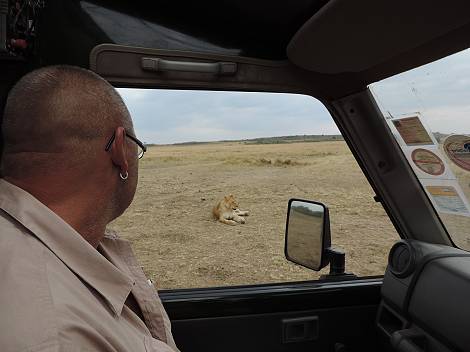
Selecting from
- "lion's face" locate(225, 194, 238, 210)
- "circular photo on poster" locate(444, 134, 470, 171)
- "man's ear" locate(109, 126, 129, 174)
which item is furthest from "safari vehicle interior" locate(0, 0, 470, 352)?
"lion's face" locate(225, 194, 238, 210)

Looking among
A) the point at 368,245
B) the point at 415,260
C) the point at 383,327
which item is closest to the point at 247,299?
the point at 383,327

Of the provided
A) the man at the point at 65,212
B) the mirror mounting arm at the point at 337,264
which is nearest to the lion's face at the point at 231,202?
the mirror mounting arm at the point at 337,264

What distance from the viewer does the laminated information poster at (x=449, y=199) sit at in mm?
2072

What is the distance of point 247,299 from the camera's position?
2.24 meters

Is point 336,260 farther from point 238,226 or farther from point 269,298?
point 238,226

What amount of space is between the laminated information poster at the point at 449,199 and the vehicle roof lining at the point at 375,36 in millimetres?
660

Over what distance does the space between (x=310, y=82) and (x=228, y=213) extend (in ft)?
23.5

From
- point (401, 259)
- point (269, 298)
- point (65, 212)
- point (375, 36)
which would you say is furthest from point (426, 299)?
point (65, 212)

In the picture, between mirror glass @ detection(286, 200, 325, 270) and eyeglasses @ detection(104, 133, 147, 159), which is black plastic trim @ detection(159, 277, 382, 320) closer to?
mirror glass @ detection(286, 200, 325, 270)

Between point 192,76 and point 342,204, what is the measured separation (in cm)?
888

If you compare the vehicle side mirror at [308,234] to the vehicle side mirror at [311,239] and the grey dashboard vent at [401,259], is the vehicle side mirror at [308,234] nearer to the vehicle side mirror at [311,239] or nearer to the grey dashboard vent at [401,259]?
the vehicle side mirror at [311,239]

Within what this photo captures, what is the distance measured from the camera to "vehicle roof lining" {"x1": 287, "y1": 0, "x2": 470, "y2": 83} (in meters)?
1.46

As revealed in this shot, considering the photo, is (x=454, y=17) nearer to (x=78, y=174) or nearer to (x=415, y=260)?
(x=415, y=260)

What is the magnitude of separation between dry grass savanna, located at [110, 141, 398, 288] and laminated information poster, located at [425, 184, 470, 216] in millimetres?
420
